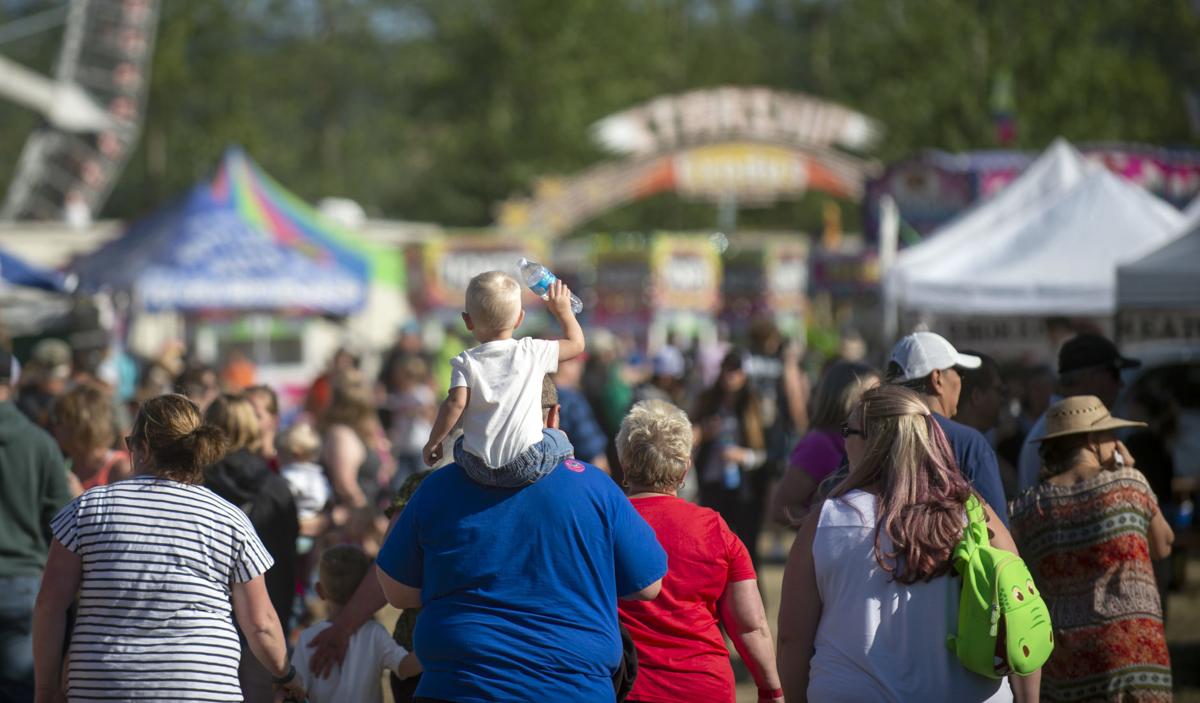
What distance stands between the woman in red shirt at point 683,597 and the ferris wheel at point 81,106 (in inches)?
1182

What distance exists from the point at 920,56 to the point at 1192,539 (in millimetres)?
28629

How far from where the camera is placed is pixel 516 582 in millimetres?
3582

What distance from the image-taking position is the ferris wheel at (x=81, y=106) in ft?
108

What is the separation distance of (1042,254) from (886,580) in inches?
298

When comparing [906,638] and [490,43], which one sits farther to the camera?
[490,43]

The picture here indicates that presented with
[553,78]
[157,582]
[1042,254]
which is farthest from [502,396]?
[553,78]

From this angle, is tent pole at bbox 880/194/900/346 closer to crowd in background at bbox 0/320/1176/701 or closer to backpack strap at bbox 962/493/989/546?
crowd in background at bbox 0/320/1176/701

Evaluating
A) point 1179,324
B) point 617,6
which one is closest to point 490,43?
point 617,6

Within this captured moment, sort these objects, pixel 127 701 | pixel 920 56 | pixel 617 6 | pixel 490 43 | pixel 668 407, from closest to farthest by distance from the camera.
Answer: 1. pixel 127 701
2. pixel 668 407
3. pixel 920 56
4. pixel 490 43
5. pixel 617 6

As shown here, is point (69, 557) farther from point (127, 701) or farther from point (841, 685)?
point (841, 685)

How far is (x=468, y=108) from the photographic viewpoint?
47.4 m

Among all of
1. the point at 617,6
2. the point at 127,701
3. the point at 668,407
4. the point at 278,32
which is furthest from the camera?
the point at 278,32

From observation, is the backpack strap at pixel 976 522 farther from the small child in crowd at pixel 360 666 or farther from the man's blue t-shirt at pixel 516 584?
the small child in crowd at pixel 360 666

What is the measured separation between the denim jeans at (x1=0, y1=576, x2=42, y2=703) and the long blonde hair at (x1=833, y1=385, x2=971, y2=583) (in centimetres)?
321
